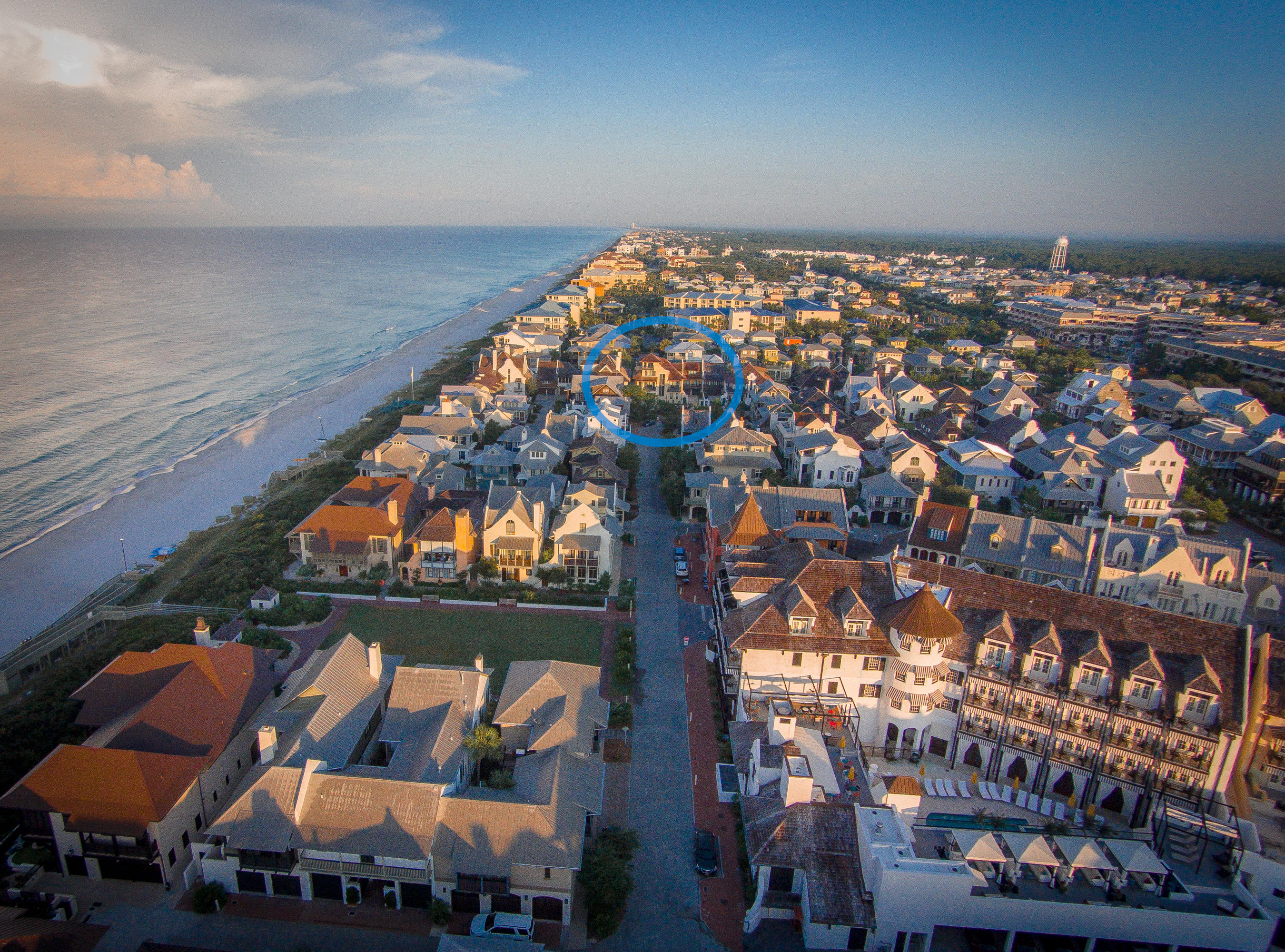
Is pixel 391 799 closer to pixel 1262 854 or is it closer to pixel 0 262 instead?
pixel 1262 854

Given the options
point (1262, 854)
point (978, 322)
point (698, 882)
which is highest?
point (978, 322)

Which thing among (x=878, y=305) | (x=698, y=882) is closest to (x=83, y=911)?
(x=698, y=882)

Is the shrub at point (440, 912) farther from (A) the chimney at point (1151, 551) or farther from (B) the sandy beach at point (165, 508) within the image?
(A) the chimney at point (1151, 551)

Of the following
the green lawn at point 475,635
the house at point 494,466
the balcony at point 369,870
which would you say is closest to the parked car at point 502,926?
the balcony at point 369,870

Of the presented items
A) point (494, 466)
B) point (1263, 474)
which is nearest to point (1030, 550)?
point (1263, 474)

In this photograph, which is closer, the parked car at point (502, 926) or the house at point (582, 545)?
the parked car at point (502, 926)
